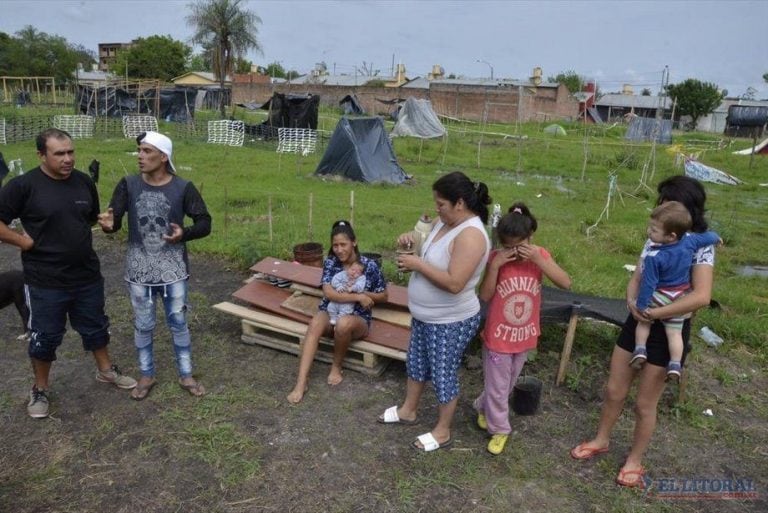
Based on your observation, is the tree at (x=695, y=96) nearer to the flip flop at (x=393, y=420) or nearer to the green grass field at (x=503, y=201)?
the green grass field at (x=503, y=201)

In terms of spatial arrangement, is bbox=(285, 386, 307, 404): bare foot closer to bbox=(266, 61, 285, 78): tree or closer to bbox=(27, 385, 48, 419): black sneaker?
bbox=(27, 385, 48, 419): black sneaker

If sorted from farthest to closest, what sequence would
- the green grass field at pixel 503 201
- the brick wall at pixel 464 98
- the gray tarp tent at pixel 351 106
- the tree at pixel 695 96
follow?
1. the tree at pixel 695 96
2. the brick wall at pixel 464 98
3. the gray tarp tent at pixel 351 106
4. the green grass field at pixel 503 201

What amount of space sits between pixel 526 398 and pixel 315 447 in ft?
5.07

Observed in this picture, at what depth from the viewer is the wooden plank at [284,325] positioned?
4.34m

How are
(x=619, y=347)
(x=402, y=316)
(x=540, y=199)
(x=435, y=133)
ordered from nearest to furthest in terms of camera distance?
(x=619, y=347) → (x=402, y=316) → (x=540, y=199) → (x=435, y=133)

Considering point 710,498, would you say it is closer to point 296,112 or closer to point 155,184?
point 155,184

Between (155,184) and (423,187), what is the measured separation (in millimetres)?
11656

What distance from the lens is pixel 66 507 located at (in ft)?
9.70

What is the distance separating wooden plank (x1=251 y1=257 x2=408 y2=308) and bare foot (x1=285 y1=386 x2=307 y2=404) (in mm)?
1056

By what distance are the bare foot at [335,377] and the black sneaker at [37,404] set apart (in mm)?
2000


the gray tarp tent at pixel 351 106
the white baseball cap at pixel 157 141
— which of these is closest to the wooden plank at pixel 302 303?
the white baseball cap at pixel 157 141

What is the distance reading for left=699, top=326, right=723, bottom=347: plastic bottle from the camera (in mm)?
5094

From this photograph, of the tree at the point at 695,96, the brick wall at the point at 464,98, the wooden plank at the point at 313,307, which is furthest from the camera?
the tree at the point at 695,96

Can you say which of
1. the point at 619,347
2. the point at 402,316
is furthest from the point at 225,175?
the point at 619,347
